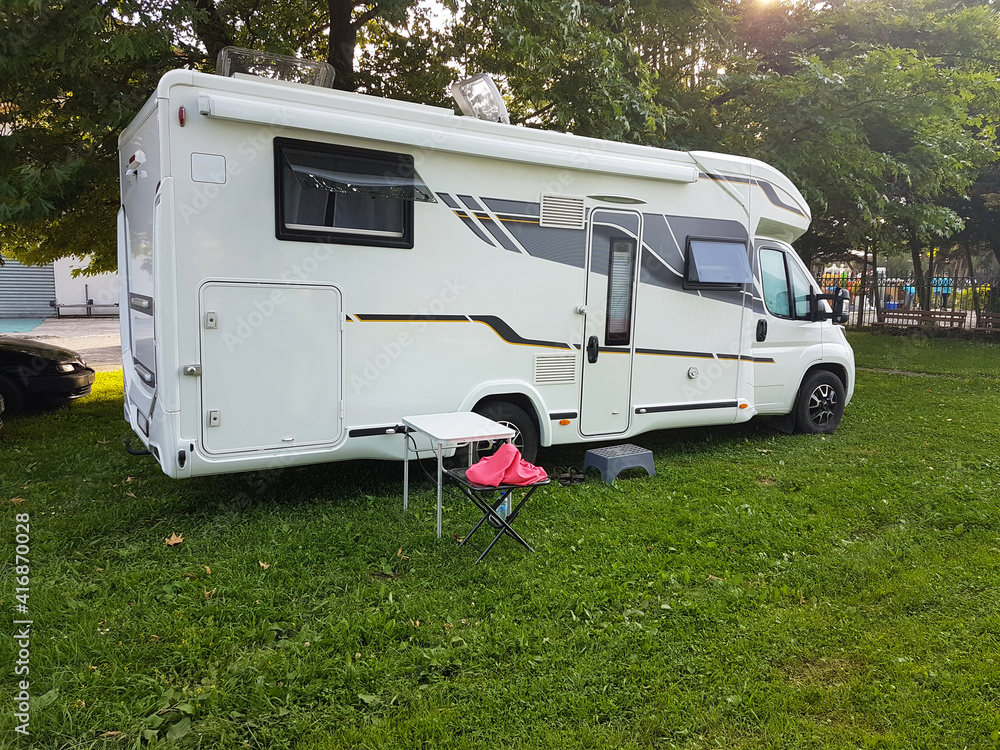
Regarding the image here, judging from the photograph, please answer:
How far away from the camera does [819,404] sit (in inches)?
315

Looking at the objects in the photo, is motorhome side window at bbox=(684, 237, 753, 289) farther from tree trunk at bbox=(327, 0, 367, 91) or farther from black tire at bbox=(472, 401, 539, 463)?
tree trunk at bbox=(327, 0, 367, 91)

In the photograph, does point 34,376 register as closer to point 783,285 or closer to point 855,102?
point 783,285

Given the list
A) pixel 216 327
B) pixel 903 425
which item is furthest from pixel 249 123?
pixel 903 425

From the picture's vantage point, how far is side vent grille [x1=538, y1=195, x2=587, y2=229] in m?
5.80

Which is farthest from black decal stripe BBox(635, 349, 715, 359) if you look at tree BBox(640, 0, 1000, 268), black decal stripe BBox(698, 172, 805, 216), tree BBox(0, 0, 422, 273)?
tree BBox(640, 0, 1000, 268)

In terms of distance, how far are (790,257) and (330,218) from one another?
16.3 ft

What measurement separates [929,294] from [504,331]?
20733 millimetres

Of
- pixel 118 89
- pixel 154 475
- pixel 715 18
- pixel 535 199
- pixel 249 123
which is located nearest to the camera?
pixel 249 123

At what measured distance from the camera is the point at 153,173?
15.1ft

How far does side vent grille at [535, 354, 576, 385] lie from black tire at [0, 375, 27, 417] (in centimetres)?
646

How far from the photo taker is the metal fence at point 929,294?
20.8m

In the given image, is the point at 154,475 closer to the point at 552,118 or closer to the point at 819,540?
the point at 819,540

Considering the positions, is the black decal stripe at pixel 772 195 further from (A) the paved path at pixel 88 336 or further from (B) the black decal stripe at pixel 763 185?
(A) the paved path at pixel 88 336

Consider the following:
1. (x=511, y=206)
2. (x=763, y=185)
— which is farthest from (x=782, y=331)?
(x=511, y=206)
